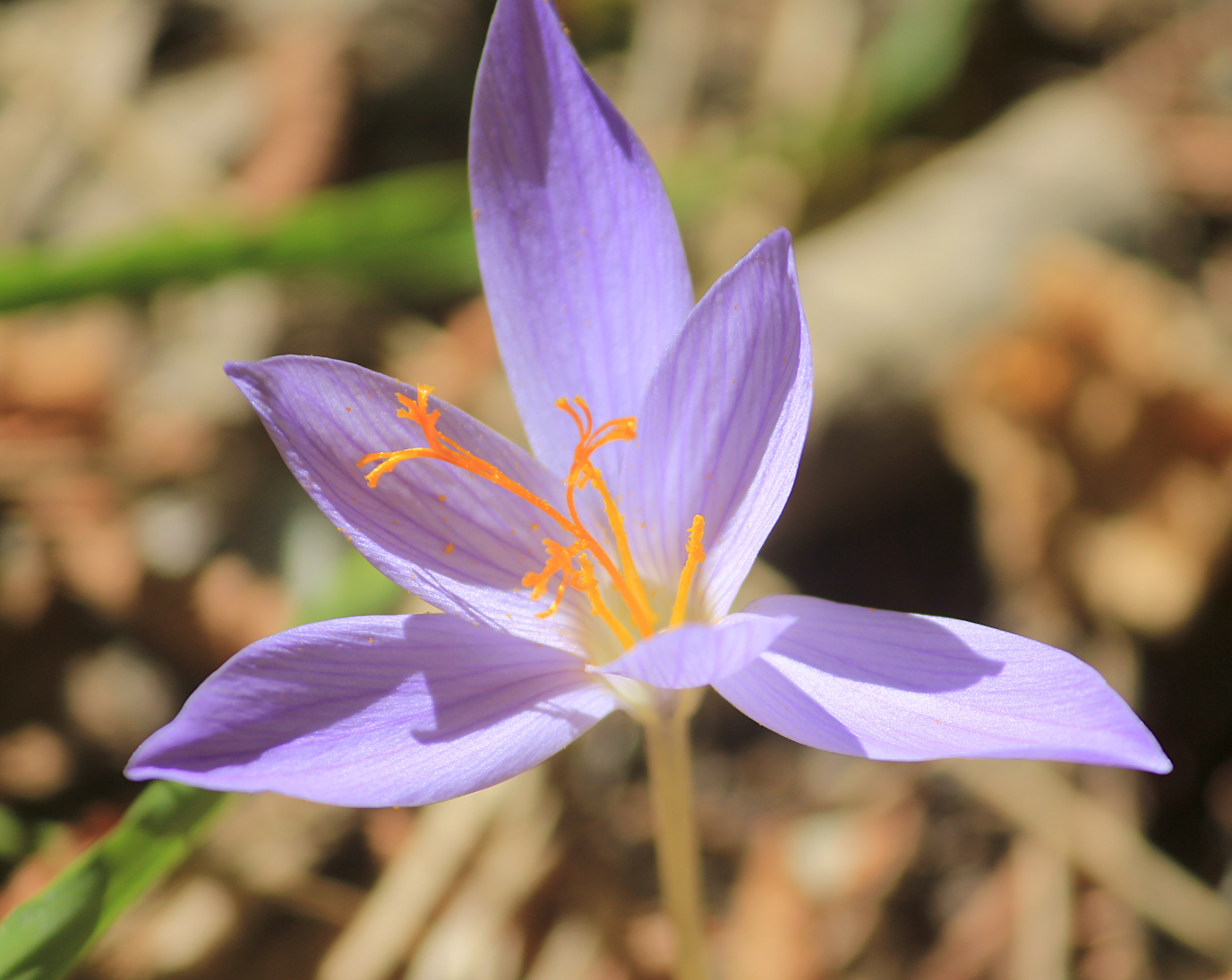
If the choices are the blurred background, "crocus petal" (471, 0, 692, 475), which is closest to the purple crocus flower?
"crocus petal" (471, 0, 692, 475)

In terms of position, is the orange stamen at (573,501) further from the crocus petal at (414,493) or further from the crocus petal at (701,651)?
the crocus petal at (701,651)

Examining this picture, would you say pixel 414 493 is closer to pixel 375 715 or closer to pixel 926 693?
pixel 375 715

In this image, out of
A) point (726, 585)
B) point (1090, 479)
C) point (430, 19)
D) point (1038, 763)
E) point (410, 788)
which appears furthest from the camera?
point (430, 19)

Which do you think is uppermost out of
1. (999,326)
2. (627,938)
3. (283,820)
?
(999,326)

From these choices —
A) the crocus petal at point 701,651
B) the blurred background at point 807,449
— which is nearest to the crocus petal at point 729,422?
the crocus petal at point 701,651

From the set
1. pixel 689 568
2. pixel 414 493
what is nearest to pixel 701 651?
pixel 689 568

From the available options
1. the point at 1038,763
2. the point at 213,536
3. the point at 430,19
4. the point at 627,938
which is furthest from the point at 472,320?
the point at 1038,763

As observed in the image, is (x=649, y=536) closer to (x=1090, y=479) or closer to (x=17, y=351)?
(x=1090, y=479)

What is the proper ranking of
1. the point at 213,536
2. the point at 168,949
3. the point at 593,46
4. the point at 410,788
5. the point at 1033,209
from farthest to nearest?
1. the point at 593,46
2. the point at 1033,209
3. the point at 213,536
4. the point at 168,949
5. the point at 410,788
